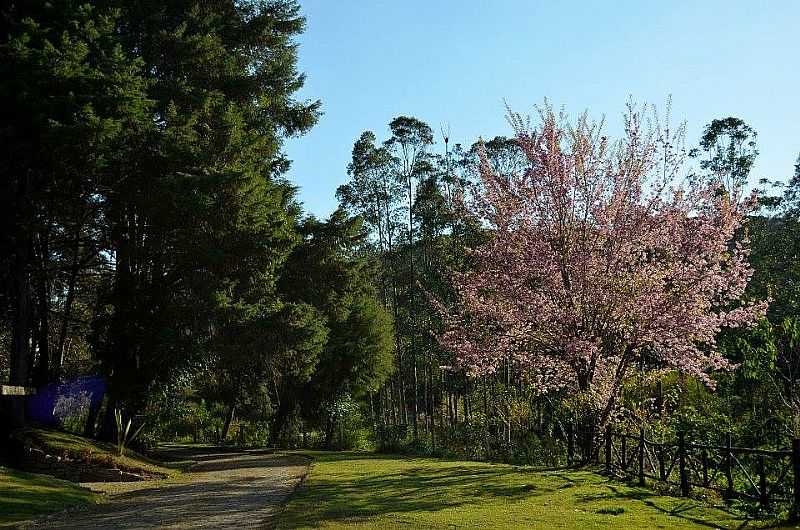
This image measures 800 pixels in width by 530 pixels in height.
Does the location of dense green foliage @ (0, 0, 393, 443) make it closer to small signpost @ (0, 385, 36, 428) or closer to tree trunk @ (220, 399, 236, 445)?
small signpost @ (0, 385, 36, 428)

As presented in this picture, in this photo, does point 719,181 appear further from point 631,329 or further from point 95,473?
point 95,473

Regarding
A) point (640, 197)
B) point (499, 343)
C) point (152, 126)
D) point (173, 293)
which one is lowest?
point (499, 343)

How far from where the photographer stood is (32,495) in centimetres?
1280

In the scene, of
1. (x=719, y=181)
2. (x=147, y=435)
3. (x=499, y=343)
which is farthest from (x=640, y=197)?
(x=147, y=435)

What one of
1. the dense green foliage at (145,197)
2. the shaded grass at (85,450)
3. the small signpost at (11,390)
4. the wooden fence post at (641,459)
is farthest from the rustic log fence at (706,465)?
the small signpost at (11,390)

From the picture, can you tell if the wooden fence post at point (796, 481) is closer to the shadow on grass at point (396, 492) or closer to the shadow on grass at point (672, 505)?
the shadow on grass at point (672, 505)

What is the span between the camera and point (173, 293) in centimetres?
1941

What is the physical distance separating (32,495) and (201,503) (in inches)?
128

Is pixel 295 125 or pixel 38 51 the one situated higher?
pixel 295 125

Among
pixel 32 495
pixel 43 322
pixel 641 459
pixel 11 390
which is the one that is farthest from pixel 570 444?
pixel 43 322

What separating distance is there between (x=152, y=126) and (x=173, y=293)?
4778 mm

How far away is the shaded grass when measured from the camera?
57.2 ft

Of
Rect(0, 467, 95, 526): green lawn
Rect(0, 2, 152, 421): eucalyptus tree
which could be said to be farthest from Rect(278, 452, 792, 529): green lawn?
Rect(0, 2, 152, 421): eucalyptus tree

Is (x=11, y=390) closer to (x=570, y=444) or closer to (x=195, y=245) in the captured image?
(x=195, y=245)
